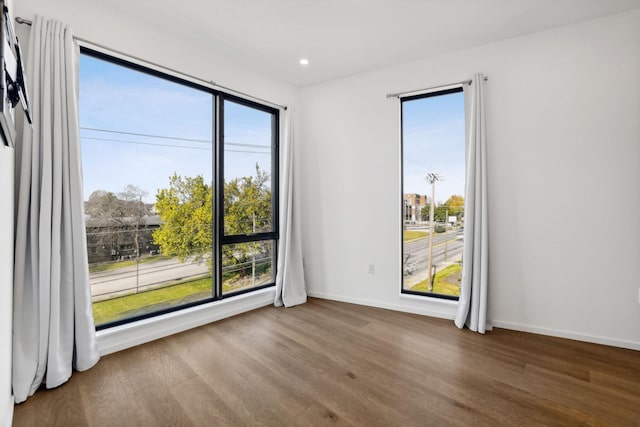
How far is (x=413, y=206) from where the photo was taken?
355 centimetres

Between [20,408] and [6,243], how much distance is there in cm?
98

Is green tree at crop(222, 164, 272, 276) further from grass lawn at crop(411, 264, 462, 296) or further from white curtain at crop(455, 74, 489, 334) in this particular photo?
white curtain at crop(455, 74, 489, 334)

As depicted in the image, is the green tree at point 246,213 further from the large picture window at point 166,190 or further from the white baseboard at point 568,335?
the white baseboard at point 568,335

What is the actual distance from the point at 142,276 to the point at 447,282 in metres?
3.01

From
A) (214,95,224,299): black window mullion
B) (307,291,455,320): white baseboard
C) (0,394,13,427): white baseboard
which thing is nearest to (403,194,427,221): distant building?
(307,291,455,320): white baseboard

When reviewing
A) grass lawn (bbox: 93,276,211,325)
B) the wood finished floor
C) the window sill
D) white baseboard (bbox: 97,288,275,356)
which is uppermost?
grass lawn (bbox: 93,276,211,325)

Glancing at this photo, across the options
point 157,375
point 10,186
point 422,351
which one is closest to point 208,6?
point 10,186

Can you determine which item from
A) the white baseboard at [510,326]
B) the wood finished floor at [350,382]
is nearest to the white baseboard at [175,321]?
the wood finished floor at [350,382]

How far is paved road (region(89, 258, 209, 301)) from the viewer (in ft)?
8.66

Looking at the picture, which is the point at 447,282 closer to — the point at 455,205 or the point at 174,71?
the point at 455,205

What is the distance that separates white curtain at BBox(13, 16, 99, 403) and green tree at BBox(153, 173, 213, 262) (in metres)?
0.78

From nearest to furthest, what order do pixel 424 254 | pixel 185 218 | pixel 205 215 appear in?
1. pixel 185 218
2. pixel 205 215
3. pixel 424 254

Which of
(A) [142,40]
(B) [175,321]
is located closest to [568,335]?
(B) [175,321]

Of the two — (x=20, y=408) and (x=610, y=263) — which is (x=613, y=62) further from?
(x=20, y=408)
